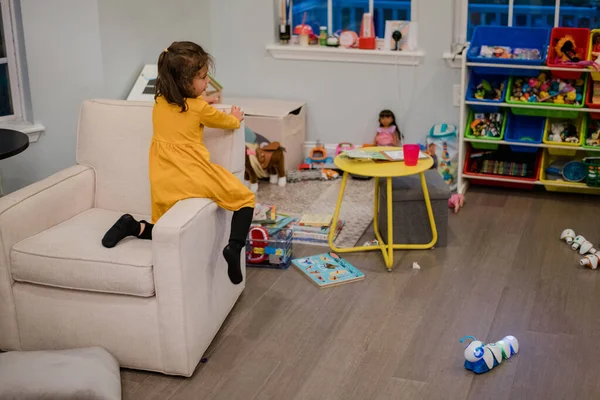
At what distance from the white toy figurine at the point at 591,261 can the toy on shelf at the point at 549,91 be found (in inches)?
42.0

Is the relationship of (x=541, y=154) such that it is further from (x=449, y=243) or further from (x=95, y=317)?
(x=95, y=317)

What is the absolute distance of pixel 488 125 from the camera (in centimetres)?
470

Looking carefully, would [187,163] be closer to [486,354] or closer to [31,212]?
[31,212]

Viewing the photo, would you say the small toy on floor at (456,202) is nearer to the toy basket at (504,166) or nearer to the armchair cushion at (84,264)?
the toy basket at (504,166)

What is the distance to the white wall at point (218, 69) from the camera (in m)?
Answer: 4.14

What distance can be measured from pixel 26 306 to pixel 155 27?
233 centimetres

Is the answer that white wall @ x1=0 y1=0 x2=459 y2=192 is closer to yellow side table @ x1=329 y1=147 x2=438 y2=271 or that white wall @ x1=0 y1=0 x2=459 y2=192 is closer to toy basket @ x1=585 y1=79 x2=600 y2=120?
toy basket @ x1=585 y1=79 x2=600 y2=120

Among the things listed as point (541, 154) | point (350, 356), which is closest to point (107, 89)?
point (350, 356)

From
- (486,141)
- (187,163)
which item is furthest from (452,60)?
(187,163)

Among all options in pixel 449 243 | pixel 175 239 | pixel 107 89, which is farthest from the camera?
pixel 107 89

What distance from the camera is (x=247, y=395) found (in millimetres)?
2764

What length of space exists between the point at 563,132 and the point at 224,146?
2.26 metres

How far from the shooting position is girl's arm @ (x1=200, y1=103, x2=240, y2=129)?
3029 mm

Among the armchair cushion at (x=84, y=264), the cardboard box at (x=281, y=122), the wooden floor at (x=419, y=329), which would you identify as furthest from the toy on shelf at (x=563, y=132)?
the armchair cushion at (x=84, y=264)
